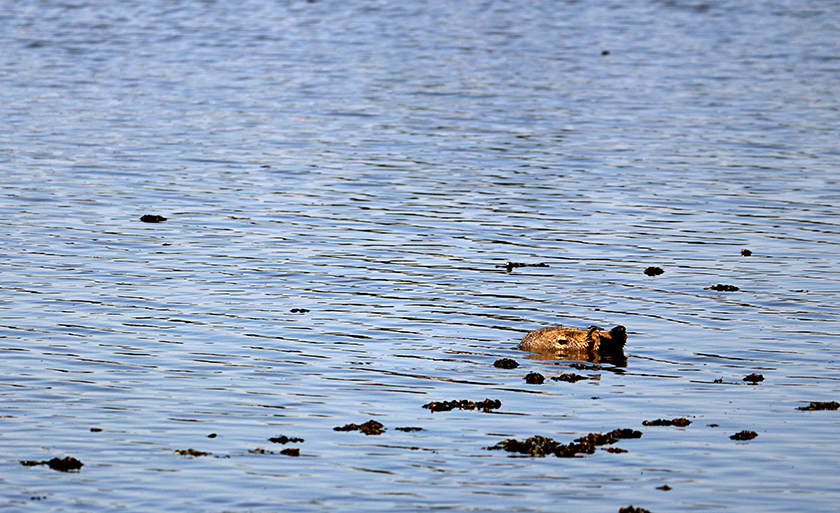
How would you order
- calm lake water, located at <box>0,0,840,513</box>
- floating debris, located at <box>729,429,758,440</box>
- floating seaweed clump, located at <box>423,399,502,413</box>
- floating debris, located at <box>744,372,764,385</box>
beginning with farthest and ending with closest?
1. floating debris, located at <box>744,372,764,385</box>
2. floating seaweed clump, located at <box>423,399,502,413</box>
3. floating debris, located at <box>729,429,758,440</box>
4. calm lake water, located at <box>0,0,840,513</box>

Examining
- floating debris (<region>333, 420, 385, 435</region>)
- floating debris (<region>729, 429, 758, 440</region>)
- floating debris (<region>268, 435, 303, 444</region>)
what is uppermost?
floating debris (<region>268, 435, 303, 444</region>)

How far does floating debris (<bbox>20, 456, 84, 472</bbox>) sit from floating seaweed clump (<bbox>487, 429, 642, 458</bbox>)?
4.97 metres

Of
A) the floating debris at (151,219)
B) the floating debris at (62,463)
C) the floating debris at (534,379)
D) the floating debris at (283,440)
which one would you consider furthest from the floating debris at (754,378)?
the floating debris at (151,219)

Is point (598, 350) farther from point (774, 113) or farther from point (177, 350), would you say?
point (774, 113)

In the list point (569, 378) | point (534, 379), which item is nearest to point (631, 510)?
point (534, 379)

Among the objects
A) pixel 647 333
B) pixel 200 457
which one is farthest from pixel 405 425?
pixel 647 333

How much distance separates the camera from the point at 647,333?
20500mm

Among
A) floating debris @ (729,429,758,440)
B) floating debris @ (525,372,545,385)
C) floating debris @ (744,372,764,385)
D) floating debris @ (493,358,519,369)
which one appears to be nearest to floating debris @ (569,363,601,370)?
floating debris @ (493,358,519,369)

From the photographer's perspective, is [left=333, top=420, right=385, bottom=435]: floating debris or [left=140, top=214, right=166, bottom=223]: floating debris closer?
[left=333, top=420, right=385, bottom=435]: floating debris

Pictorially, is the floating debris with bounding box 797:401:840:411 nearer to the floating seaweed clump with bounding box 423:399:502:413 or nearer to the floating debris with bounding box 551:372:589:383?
the floating debris with bounding box 551:372:589:383

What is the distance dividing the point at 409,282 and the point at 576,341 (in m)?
5.23

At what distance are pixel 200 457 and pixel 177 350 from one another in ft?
14.9

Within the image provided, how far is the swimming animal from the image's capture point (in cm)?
1911

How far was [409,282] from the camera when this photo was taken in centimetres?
2370
